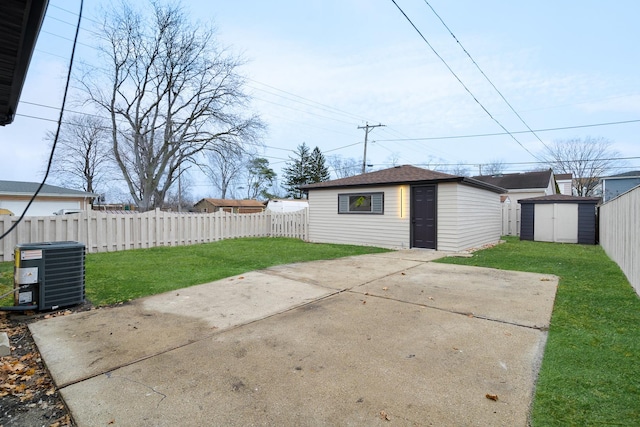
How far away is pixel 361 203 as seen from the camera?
39.5 feet

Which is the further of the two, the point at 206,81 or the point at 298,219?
the point at 206,81

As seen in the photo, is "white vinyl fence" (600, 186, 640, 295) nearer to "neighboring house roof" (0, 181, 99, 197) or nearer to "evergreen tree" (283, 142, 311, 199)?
"neighboring house roof" (0, 181, 99, 197)

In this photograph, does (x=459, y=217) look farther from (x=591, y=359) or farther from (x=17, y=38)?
(x=17, y=38)

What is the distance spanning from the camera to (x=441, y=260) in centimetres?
823

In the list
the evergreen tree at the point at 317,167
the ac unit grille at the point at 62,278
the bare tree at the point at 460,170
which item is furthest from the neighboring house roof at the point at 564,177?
the ac unit grille at the point at 62,278

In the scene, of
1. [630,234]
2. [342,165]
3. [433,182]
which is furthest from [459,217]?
[342,165]

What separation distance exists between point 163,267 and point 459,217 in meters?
8.35

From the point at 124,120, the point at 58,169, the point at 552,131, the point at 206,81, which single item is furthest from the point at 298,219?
the point at 58,169

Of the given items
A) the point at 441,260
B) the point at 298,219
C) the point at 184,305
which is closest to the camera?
the point at 184,305

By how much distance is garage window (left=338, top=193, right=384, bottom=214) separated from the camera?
37.8ft

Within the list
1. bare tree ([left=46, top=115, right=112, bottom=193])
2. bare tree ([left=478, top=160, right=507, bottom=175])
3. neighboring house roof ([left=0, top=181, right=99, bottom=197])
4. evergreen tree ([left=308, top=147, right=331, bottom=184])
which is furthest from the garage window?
bare tree ([left=478, top=160, right=507, bottom=175])

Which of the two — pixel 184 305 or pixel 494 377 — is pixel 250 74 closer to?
pixel 184 305

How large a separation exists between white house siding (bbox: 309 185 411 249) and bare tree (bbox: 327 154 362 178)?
3396 cm

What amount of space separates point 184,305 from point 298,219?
10318mm
